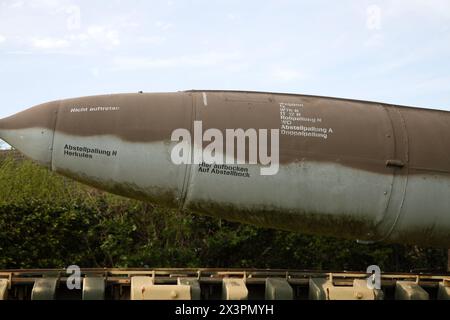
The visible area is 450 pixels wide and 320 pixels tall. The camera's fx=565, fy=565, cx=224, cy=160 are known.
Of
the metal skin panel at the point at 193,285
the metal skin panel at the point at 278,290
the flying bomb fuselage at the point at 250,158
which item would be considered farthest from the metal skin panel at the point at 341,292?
the metal skin panel at the point at 193,285

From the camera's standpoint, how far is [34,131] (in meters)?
6.89

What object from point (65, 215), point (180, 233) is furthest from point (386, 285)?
point (65, 215)

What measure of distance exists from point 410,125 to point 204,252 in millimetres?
5647

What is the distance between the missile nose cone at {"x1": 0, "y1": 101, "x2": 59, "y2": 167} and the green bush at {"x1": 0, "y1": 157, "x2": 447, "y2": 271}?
164 inches

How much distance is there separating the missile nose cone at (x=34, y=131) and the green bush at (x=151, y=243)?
4.17 m

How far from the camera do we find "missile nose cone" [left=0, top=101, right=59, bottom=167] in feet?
22.6

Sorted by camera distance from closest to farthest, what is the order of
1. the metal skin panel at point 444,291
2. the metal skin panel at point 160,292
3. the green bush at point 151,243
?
the metal skin panel at point 160,292, the metal skin panel at point 444,291, the green bush at point 151,243

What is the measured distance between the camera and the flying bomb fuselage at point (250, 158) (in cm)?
685

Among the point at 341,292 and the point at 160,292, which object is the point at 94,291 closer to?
the point at 160,292

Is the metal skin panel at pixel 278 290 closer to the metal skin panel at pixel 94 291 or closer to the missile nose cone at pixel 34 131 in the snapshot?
the metal skin panel at pixel 94 291

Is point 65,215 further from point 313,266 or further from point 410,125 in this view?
point 410,125

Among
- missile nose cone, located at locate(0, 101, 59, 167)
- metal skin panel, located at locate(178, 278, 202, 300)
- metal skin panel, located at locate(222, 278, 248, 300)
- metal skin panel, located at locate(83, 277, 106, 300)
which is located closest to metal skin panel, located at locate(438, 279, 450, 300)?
metal skin panel, located at locate(222, 278, 248, 300)
